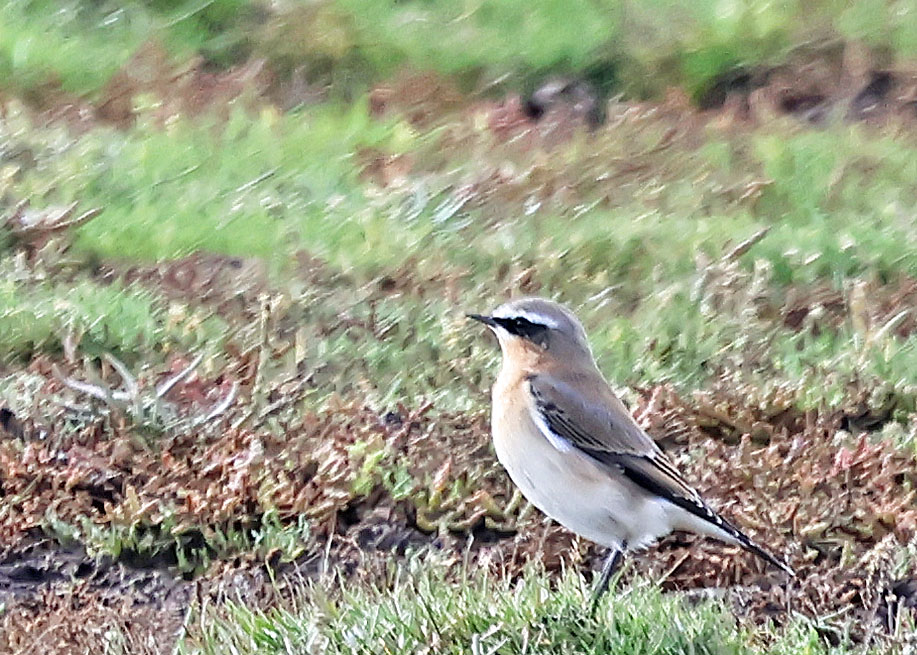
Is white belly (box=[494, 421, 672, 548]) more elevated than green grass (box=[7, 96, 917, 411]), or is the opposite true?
white belly (box=[494, 421, 672, 548])

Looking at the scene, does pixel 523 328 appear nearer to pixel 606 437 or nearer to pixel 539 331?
pixel 539 331

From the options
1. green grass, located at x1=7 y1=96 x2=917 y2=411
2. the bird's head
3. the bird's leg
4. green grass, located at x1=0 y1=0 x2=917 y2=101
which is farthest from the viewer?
green grass, located at x1=0 y1=0 x2=917 y2=101

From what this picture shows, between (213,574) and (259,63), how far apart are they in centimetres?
651

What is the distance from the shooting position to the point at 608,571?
562 centimetres

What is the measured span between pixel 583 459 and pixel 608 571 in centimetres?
53

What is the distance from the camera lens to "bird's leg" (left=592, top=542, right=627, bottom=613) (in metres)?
5.05

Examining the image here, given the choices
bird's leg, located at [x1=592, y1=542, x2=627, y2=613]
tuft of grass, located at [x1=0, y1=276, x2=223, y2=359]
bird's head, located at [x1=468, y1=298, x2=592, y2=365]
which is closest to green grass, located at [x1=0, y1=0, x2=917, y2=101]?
tuft of grass, located at [x1=0, y1=276, x2=223, y2=359]

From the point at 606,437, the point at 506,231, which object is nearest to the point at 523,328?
the point at 606,437

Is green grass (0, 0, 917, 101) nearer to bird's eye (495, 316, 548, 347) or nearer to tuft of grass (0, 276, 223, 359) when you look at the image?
tuft of grass (0, 276, 223, 359)

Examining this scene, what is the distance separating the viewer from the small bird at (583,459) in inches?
231

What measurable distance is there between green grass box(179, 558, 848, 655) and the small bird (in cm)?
61

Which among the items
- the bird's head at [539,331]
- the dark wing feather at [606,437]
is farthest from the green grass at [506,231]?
the dark wing feather at [606,437]

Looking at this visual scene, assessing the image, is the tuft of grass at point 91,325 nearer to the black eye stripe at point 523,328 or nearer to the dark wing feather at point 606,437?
the black eye stripe at point 523,328

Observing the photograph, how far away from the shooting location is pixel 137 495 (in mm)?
6504
